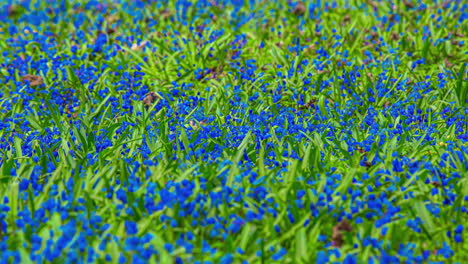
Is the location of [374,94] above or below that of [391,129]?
above

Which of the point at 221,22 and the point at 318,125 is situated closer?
the point at 318,125

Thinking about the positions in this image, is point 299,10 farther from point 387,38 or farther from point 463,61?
point 463,61

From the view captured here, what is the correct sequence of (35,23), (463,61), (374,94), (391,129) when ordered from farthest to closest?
(35,23), (463,61), (374,94), (391,129)

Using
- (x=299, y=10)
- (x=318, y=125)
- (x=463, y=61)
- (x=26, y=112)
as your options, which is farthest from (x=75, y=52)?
(x=463, y=61)

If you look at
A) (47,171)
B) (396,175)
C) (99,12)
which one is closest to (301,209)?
(396,175)

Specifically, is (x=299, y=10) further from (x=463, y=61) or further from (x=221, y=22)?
(x=463, y=61)

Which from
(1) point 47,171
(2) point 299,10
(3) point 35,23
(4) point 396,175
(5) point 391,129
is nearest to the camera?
(4) point 396,175

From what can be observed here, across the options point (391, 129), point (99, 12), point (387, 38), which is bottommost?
point (391, 129)
